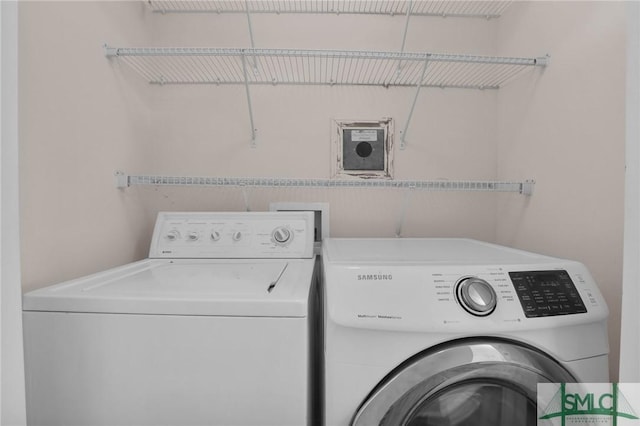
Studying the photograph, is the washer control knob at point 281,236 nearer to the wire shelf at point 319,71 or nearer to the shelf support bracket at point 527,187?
the wire shelf at point 319,71

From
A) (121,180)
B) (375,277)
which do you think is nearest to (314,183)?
(375,277)

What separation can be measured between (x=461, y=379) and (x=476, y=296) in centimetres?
20

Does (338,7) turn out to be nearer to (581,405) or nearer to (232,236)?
(232,236)

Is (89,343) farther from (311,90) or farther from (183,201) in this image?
(311,90)

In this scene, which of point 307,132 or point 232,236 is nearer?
point 232,236

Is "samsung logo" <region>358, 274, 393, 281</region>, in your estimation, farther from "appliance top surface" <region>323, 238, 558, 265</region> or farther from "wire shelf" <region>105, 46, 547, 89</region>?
"wire shelf" <region>105, 46, 547, 89</region>

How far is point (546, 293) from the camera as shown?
78 centimetres

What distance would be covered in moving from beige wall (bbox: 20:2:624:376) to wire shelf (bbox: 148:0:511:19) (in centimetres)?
4

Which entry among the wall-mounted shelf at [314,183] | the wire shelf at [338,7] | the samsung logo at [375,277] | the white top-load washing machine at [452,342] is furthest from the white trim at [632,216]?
the wire shelf at [338,7]

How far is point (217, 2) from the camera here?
1550 mm

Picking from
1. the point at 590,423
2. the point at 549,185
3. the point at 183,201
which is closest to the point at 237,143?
the point at 183,201

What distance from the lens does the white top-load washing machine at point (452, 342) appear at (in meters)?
0.72

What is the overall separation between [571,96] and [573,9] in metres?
0.31

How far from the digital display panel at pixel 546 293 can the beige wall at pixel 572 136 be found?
30 cm
